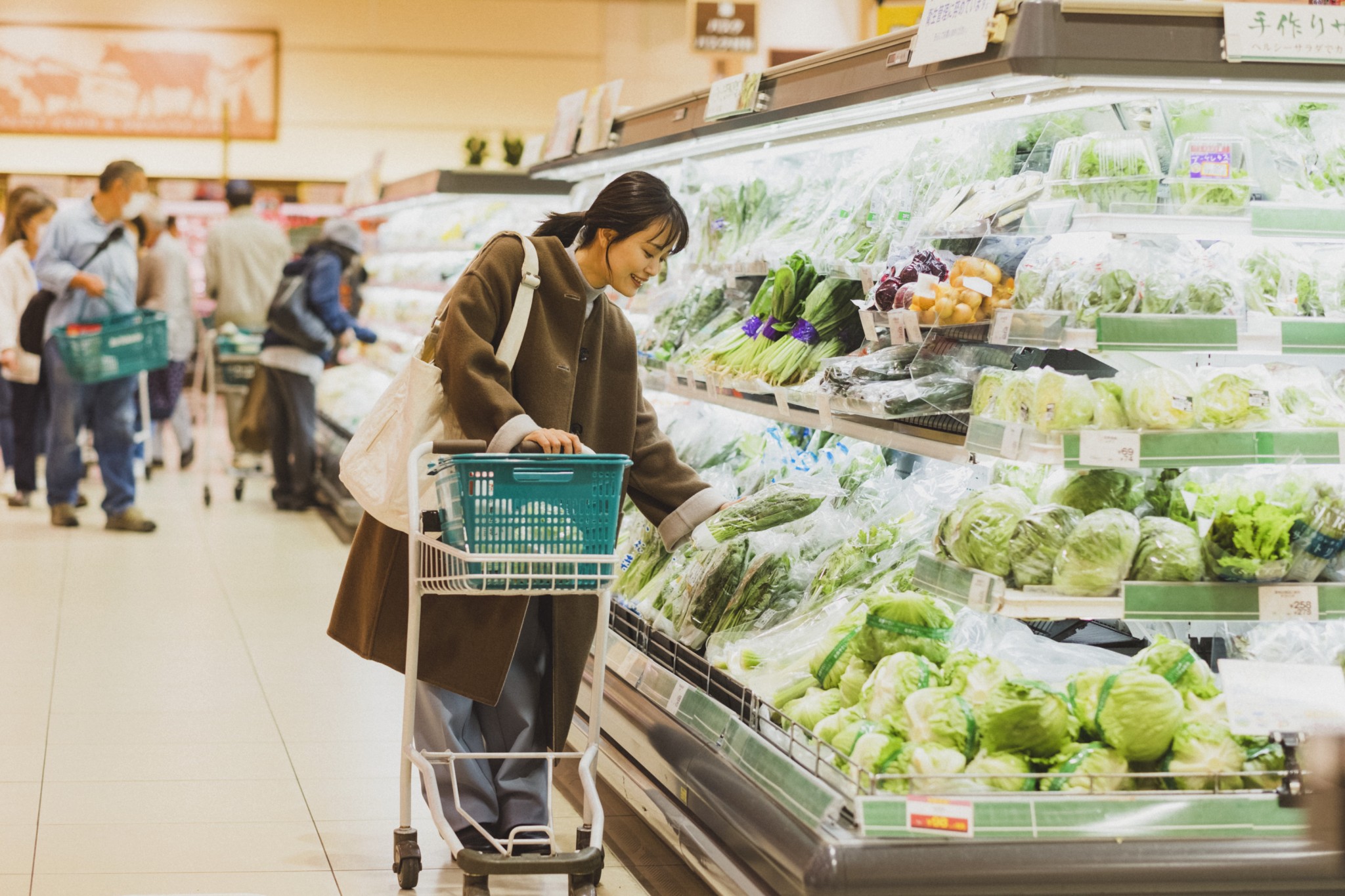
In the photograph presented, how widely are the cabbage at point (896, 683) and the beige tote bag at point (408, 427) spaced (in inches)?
40.5

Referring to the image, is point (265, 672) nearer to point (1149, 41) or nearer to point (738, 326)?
point (738, 326)

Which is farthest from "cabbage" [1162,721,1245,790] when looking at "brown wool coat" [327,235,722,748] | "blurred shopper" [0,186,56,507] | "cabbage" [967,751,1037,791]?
"blurred shopper" [0,186,56,507]

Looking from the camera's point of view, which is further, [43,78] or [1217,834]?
[43,78]

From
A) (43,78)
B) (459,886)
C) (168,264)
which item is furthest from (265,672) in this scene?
(43,78)

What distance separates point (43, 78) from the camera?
14.2m

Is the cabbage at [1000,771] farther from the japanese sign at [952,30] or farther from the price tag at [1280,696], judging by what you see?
the japanese sign at [952,30]

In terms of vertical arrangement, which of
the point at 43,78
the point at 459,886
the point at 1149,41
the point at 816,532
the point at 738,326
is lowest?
the point at 459,886

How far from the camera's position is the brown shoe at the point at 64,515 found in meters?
8.08

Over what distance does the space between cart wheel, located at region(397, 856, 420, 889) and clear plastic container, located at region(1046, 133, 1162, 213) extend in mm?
1942

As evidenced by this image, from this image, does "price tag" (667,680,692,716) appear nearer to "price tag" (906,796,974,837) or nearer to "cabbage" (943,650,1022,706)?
"cabbage" (943,650,1022,706)

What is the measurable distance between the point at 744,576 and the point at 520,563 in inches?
39.7

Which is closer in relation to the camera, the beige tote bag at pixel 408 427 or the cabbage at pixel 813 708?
the cabbage at pixel 813 708

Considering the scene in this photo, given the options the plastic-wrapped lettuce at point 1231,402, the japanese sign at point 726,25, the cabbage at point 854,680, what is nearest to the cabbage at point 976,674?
the cabbage at point 854,680

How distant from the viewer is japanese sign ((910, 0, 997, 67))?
2.71 m
